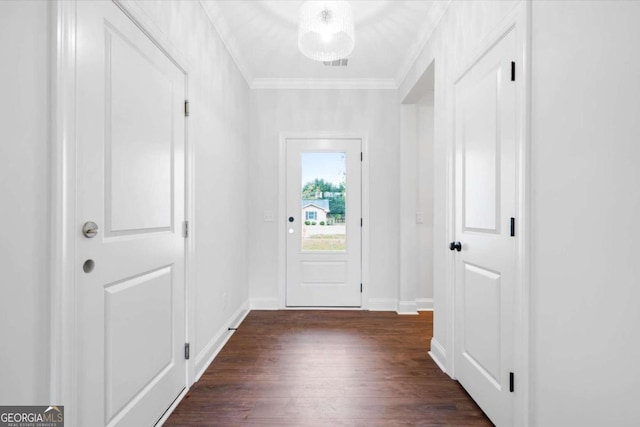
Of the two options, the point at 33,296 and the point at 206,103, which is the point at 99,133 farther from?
the point at 206,103

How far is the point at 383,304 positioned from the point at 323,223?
117 centimetres

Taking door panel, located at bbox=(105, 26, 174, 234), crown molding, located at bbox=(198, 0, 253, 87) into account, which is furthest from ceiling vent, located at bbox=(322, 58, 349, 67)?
door panel, located at bbox=(105, 26, 174, 234)

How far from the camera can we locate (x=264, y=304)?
12.1ft

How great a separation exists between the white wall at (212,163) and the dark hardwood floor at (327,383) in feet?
0.94

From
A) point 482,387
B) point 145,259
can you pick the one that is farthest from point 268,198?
point 482,387

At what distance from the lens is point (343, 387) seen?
203 centimetres

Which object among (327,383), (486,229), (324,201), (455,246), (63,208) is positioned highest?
(324,201)

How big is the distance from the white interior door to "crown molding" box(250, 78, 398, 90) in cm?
170

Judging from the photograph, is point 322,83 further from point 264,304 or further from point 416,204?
point 264,304

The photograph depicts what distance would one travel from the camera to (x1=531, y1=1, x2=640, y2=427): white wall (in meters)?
0.94

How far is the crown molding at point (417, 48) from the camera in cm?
242

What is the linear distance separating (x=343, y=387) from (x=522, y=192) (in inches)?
61.0

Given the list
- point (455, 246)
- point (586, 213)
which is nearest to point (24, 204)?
point (586, 213)

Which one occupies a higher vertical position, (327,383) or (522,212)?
(522,212)
